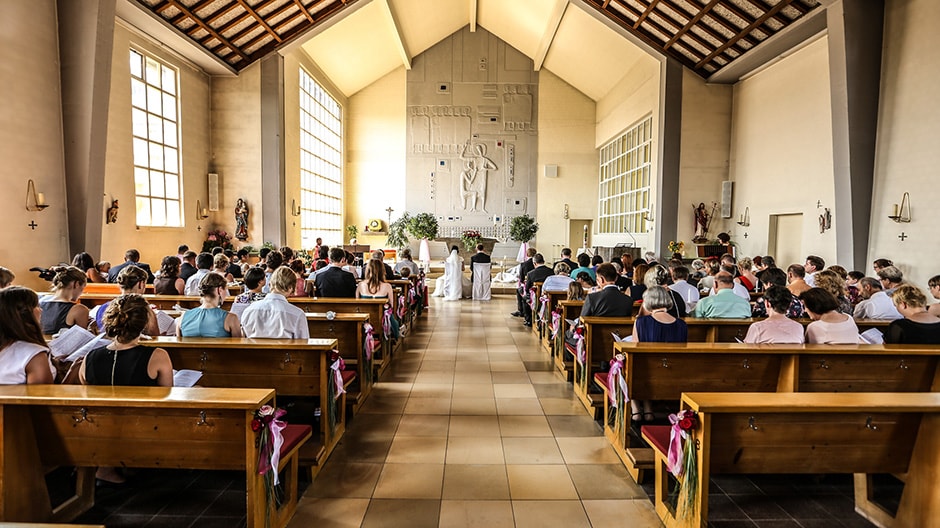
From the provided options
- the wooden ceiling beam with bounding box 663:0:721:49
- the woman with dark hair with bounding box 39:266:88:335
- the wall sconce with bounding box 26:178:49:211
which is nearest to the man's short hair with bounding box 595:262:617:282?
the woman with dark hair with bounding box 39:266:88:335

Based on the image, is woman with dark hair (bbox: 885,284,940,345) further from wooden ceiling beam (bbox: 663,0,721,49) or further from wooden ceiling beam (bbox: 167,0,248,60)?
wooden ceiling beam (bbox: 167,0,248,60)

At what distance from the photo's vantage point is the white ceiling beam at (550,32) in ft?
43.4

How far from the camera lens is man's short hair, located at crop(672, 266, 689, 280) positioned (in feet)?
16.7

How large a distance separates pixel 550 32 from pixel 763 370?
45.1 feet

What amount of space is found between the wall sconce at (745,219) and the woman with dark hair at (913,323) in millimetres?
8661

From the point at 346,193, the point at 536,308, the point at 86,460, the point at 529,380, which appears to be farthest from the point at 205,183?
the point at 86,460

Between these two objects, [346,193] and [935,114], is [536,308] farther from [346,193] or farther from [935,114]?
[346,193]

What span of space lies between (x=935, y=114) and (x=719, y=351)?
640 cm

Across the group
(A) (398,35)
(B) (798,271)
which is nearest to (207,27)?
(A) (398,35)

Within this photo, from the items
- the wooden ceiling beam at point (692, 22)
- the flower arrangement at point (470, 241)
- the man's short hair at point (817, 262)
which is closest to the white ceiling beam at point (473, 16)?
the wooden ceiling beam at point (692, 22)

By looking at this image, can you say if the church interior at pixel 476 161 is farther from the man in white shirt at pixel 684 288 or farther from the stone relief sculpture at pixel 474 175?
the man in white shirt at pixel 684 288

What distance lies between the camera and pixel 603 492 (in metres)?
2.85

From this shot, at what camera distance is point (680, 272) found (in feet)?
16.7

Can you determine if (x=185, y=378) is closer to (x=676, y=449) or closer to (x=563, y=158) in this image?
(x=676, y=449)
